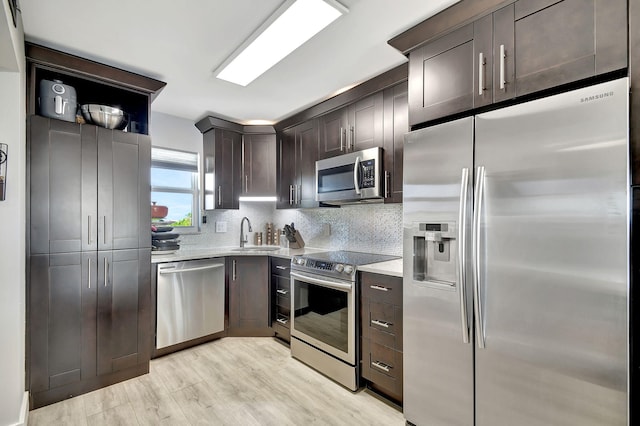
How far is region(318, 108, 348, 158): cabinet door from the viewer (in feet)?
9.65

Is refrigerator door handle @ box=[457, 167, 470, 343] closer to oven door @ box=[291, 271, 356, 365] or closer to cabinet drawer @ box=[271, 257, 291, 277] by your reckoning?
oven door @ box=[291, 271, 356, 365]

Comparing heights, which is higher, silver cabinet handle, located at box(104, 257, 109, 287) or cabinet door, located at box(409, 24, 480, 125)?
cabinet door, located at box(409, 24, 480, 125)

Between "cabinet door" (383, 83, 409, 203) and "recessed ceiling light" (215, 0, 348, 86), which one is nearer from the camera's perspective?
"recessed ceiling light" (215, 0, 348, 86)

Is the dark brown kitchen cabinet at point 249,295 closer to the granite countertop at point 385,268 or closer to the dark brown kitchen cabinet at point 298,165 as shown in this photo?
the dark brown kitchen cabinet at point 298,165

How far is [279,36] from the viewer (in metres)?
1.98

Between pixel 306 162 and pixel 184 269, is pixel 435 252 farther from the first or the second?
pixel 184 269

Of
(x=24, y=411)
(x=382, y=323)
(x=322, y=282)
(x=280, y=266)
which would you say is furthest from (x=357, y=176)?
(x=24, y=411)

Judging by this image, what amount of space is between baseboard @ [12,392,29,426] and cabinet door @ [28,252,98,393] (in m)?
0.12

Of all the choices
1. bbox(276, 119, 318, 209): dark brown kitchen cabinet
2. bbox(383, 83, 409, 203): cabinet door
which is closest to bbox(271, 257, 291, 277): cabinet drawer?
bbox(276, 119, 318, 209): dark brown kitchen cabinet

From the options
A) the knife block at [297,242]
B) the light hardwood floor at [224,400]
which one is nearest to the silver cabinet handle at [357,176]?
the knife block at [297,242]

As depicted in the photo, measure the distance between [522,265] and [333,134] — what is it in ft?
6.90

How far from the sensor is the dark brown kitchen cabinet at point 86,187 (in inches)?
85.6

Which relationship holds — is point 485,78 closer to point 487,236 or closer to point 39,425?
point 487,236

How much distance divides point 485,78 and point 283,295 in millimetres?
2595
